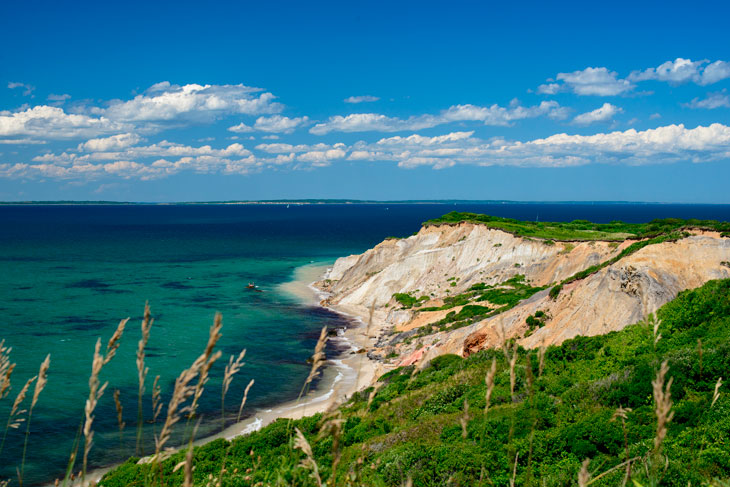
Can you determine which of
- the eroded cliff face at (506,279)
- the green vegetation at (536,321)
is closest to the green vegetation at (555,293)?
the eroded cliff face at (506,279)

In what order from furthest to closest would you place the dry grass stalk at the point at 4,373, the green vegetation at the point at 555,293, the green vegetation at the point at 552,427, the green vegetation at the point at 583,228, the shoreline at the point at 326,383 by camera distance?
1. the green vegetation at the point at 583,228
2. the green vegetation at the point at 555,293
3. the shoreline at the point at 326,383
4. the green vegetation at the point at 552,427
5. the dry grass stalk at the point at 4,373

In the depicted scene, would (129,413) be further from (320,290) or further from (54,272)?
(54,272)

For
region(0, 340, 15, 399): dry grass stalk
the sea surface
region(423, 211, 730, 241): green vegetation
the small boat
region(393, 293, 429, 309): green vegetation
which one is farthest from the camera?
the small boat

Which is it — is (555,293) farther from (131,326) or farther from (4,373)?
(131,326)

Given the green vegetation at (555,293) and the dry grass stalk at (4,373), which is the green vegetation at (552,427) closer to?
the dry grass stalk at (4,373)

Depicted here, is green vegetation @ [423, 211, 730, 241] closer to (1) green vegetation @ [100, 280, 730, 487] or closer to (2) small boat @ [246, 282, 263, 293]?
(1) green vegetation @ [100, 280, 730, 487]

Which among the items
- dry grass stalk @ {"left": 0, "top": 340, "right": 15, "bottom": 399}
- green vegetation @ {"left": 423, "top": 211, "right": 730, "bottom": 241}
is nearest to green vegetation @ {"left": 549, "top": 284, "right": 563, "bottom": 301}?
green vegetation @ {"left": 423, "top": 211, "right": 730, "bottom": 241}

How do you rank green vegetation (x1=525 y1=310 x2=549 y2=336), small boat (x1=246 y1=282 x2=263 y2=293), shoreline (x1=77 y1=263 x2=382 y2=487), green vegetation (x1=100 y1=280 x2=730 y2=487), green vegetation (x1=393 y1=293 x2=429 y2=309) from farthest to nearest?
small boat (x1=246 y1=282 x2=263 y2=293)
green vegetation (x1=393 y1=293 x2=429 y2=309)
green vegetation (x1=525 y1=310 x2=549 y2=336)
shoreline (x1=77 y1=263 x2=382 y2=487)
green vegetation (x1=100 y1=280 x2=730 y2=487)
